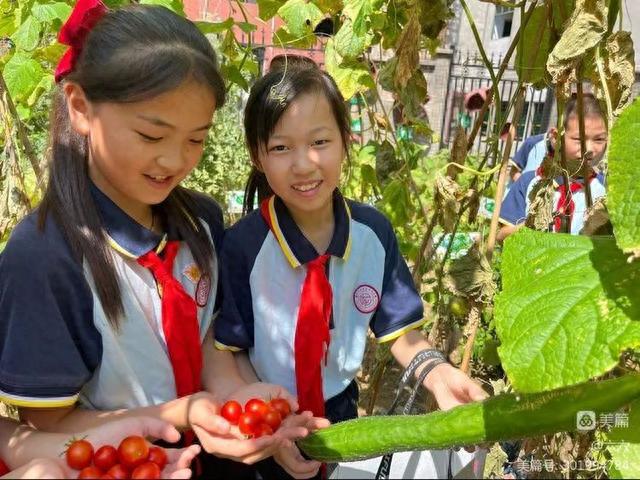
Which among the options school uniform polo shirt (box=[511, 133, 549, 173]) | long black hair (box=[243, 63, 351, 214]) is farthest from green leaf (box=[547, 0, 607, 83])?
school uniform polo shirt (box=[511, 133, 549, 173])

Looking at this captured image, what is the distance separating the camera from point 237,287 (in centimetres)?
148

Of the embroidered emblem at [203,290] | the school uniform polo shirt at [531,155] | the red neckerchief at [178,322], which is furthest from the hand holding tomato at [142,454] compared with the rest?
the school uniform polo shirt at [531,155]

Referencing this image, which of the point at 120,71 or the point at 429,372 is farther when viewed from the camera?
the point at 429,372

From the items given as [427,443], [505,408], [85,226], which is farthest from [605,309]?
[85,226]

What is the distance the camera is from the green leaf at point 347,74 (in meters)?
1.91

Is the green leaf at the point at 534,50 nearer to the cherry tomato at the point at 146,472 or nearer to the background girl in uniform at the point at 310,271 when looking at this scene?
the background girl in uniform at the point at 310,271

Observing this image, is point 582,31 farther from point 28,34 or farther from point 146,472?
point 28,34

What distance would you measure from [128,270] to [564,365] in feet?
2.75

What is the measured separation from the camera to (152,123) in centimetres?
115

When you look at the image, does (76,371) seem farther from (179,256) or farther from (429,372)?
(429,372)

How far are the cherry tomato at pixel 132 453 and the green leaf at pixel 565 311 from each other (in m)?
0.52

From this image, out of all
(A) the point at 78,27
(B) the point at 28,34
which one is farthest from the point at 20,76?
(A) the point at 78,27

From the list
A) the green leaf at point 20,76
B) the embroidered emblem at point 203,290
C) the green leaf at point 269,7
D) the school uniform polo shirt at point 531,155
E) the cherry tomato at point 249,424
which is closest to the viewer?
the cherry tomato at point 249,424

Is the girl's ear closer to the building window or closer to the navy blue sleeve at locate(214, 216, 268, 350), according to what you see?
the navy blue sleeve at locate(214, 216, 268, 350)
